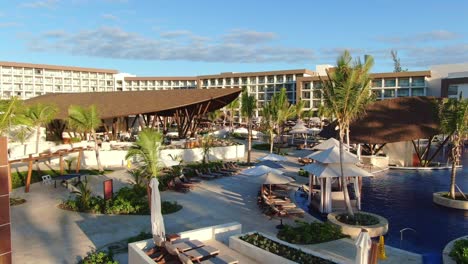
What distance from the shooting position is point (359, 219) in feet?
50.3

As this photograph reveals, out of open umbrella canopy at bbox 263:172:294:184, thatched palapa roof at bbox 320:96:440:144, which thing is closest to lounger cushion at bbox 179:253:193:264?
open umbrella canopy at bbox 263:172:294:184

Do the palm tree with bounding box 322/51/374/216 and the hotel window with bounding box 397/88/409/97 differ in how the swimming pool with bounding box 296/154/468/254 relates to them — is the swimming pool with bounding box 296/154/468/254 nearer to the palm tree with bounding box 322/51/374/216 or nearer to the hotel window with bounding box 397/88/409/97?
the palm tree with bounding box 322/51/374/216

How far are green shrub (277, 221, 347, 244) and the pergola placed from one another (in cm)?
2440

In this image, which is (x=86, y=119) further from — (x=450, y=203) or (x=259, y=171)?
(x=450, y=203)

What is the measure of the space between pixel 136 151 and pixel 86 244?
13.1 ft

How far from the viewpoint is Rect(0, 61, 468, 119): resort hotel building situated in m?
87.9

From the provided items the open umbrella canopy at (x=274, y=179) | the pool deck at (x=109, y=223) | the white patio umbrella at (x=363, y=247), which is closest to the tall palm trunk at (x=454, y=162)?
→ the pool deck at (x=109, y=223)

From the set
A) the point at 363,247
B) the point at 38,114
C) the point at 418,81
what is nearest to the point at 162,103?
the point at 38,114

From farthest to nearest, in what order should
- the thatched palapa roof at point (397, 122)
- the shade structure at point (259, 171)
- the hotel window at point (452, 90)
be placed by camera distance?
the hotel window at point (452, 90) < the thatched palapa roof at point (397, 122) < the shade structure at point (259, 171)

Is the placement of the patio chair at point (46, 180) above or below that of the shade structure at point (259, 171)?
below

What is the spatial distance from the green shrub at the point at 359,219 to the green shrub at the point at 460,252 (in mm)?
3299

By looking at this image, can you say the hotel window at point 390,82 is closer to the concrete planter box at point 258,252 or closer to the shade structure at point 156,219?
the concrete planter box at point 258,252

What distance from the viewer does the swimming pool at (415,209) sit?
14.0 m

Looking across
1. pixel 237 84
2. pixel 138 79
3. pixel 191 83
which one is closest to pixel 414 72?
pixel 237 84
